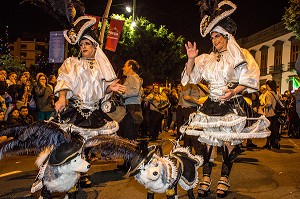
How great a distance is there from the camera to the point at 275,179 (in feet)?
20.7

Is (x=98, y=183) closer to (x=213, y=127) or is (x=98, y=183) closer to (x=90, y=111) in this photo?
(x=90, y=111)

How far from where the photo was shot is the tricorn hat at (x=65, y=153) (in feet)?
11.9

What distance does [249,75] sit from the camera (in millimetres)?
4965

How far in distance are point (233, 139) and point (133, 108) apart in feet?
9.02

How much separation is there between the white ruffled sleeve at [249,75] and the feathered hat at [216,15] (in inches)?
20.0

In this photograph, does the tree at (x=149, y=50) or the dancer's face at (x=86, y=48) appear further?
the tree at (x=149, y=50)

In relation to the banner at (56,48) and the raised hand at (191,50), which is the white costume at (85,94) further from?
the banner at (56,48)

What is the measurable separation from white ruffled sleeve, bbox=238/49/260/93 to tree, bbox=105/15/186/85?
27.2 metres

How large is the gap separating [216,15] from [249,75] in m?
0.90

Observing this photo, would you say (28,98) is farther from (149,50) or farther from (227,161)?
(149,50)

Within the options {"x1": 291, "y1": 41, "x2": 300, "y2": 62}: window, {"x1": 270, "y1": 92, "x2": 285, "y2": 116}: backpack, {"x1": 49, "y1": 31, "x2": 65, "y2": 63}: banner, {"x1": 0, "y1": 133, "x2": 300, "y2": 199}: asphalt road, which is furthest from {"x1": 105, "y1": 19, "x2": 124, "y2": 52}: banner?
{"x1": 291, "y1": 41, "x2": 300, "y2": 62}: window

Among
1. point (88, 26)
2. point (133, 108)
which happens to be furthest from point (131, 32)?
point (88, 26)

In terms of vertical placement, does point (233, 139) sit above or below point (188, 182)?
above

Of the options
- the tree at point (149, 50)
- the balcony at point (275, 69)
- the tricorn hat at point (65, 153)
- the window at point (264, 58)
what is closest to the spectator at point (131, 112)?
the tricorn hat at point (65, 153)
